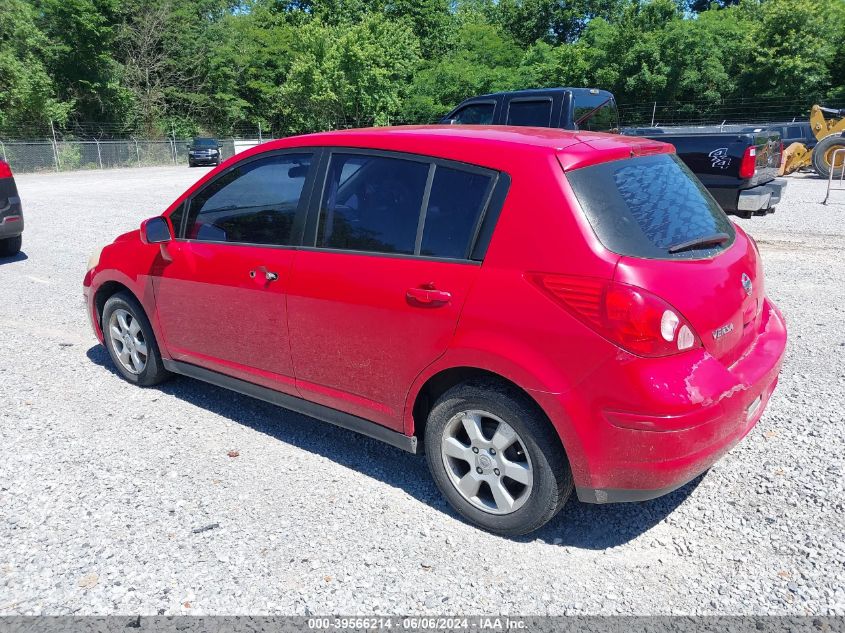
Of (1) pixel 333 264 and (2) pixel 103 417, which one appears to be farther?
(2) pixel 103 417

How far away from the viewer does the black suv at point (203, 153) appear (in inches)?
1486

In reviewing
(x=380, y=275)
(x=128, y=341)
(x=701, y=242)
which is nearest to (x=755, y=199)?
(x=701, y=242)

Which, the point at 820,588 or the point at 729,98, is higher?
the point at 729,98

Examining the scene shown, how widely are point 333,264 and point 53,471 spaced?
6.34 ft

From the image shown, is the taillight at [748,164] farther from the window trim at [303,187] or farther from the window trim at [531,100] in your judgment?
the window trim at [303,187]

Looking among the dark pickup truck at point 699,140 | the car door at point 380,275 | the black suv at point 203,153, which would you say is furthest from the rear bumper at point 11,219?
the black suv at point 203,153

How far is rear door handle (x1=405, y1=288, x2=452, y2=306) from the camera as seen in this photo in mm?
2939

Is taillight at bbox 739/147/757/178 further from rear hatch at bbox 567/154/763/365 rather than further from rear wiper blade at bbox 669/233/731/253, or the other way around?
rear wiper blade at bbox 669/233/731/253

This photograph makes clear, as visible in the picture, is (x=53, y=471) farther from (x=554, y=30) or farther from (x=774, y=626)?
(x=554, y=30)

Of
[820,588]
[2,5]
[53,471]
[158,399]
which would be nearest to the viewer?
[820,588]

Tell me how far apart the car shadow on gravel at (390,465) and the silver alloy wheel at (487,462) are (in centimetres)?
21

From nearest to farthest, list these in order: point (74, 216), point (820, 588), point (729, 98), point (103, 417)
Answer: point (820, 588), point (103, 417), point (74, 216), point (729, 98)

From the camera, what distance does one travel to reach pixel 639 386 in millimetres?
2547

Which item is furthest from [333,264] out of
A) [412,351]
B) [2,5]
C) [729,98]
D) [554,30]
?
[554,30]
